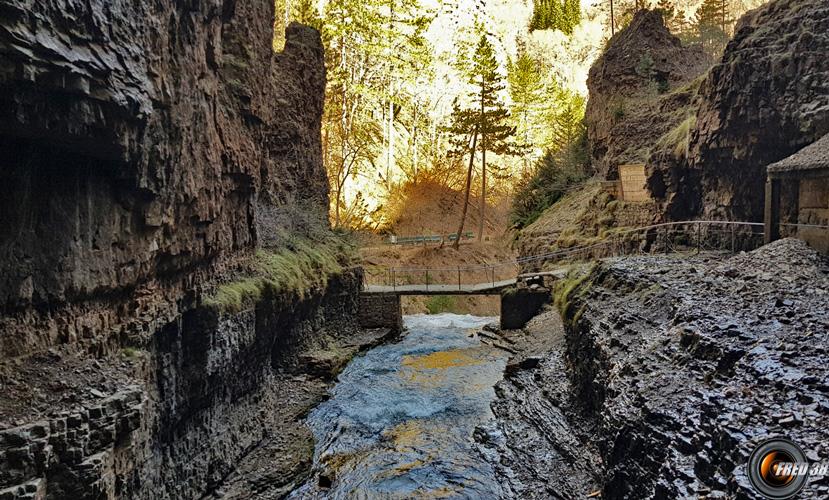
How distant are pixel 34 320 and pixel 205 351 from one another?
4.15 m

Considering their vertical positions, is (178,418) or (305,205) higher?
(305,205)

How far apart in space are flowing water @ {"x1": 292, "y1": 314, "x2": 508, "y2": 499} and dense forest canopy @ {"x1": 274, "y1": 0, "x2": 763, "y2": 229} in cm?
1568

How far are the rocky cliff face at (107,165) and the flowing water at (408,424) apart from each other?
5490 mm

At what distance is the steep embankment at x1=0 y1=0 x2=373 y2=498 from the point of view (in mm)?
5594

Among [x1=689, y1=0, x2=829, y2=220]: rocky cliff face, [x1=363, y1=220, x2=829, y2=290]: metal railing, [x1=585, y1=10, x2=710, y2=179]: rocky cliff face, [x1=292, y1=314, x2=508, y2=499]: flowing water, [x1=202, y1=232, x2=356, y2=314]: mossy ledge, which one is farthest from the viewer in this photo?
[x1=585, y1=10, x2=710, y2=179]: rocky cliff face

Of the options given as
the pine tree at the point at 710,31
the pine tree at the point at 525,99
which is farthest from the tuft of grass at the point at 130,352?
the pine tree at the point at 525,99

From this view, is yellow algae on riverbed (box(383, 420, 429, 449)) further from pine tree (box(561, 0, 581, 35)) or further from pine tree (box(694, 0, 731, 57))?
pine tree (box(561, 0, 581, 35))

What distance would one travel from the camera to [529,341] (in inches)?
731

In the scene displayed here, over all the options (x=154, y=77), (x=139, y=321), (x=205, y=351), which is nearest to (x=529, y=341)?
(x=205, y=351)

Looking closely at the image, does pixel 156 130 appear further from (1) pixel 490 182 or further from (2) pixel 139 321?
(1) pixel 490 182

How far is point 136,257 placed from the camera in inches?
313

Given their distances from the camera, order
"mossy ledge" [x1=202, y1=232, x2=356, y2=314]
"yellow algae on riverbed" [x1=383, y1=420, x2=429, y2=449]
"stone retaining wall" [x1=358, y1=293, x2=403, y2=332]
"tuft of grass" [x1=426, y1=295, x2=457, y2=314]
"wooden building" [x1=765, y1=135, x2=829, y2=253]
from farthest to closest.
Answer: "tuft of grass" [x1=426, y1=295, x2=457, y2=314], "stone retaining wall" [x1=358, y1=293, x2=403, y2=332], "yellow algae on riverbed" [x1=383, y1=420, x2=429, y2=449], "mossy ledge" [x1=202, y1=232, x2=356, y2=314], "wooden building" [x1=765, y1=135, x2=829, y2=253]

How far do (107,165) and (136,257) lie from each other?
1.62m

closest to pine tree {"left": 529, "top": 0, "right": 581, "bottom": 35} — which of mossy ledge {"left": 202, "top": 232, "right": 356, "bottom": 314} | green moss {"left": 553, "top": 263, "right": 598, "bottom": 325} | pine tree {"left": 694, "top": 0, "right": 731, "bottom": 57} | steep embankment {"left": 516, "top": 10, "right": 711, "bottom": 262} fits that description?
pine tree {"left": 694, "top": 0, "right": 731, "bottom": 57}
